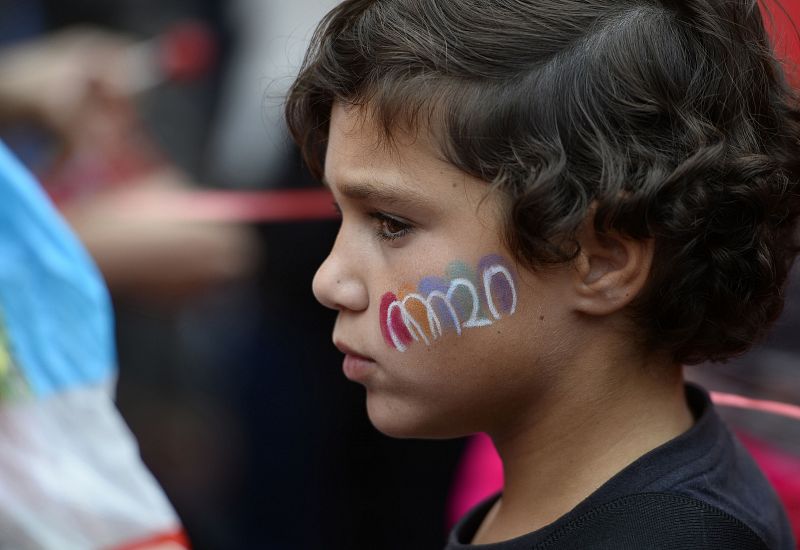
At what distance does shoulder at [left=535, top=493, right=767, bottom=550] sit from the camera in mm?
1176

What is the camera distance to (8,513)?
149cm

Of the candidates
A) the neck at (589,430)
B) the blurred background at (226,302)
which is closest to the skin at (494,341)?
the neck at (589,430)

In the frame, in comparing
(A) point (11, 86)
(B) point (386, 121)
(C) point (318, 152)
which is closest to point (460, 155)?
(B) point (386, 121)

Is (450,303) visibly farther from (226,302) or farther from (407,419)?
(226,302)

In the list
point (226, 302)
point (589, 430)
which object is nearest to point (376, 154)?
point (589, 430)

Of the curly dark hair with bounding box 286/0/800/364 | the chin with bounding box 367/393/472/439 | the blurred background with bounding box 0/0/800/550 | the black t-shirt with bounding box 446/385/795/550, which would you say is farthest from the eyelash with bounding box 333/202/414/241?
the blurred background with bounding box 0/0/800/550

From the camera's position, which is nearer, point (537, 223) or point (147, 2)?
point (537, 223)

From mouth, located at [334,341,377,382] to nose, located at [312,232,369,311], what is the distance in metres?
0.06

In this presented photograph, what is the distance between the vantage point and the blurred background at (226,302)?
107 inches

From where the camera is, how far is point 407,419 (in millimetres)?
1328

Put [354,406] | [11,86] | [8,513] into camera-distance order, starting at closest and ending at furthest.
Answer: [8,513] → [11,86] → [354,406]

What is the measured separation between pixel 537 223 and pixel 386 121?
22 centimetres

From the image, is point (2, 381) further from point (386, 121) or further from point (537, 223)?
point (537, 223)

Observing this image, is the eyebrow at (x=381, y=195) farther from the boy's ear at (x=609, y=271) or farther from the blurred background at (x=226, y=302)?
the blurred background at (x=226, y=302)
